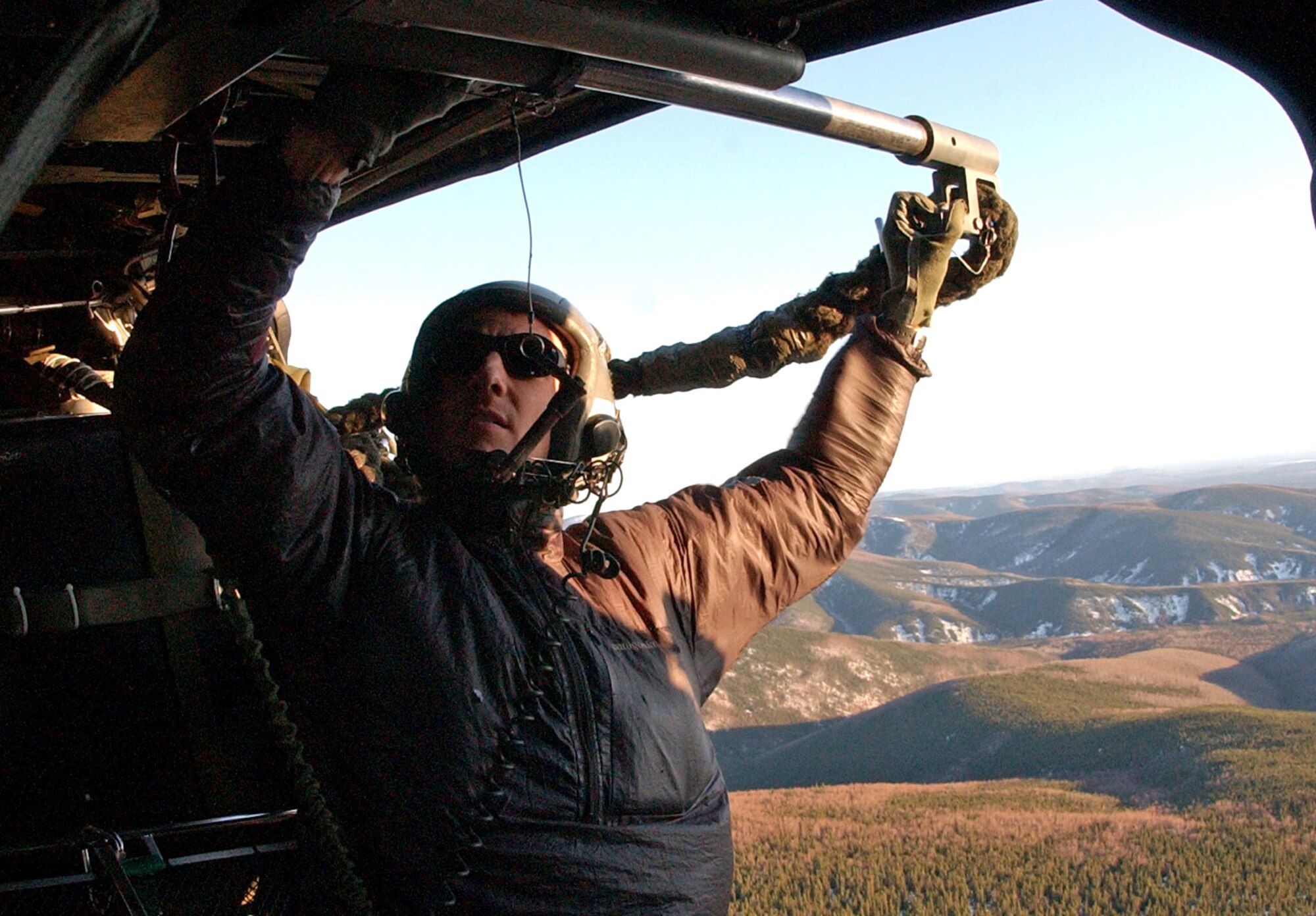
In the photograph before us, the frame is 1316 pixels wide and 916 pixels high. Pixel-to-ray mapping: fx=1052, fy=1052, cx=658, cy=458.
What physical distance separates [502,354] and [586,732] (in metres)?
0.88

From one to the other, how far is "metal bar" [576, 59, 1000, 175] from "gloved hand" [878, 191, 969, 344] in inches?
4.6

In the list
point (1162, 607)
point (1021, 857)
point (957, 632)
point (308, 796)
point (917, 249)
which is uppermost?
point (917, 249)

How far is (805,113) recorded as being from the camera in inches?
80.8

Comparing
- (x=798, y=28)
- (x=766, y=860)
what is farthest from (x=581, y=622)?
(x=766, y=860)

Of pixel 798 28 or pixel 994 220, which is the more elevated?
pixel 798 28

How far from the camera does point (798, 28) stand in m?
1.96

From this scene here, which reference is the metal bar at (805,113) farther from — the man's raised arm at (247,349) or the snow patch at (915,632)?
the snow patch at (915,632)

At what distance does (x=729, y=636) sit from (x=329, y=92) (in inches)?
58.2

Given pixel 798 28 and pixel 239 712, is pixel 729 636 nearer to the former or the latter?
pixel 239 712

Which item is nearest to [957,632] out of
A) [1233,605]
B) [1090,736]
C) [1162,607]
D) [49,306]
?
[1162,607]

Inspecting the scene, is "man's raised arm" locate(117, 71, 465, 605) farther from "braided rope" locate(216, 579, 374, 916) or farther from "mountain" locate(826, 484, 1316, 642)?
"mountain" locate(826, 484, 1316, 642)

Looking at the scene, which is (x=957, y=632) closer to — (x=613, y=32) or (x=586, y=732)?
(x=586, y=732)

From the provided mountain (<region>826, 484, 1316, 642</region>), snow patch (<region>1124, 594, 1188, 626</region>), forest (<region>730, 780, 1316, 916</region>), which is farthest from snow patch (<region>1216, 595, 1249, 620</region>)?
forest (<region>730, 780, 1316, 916</region>)

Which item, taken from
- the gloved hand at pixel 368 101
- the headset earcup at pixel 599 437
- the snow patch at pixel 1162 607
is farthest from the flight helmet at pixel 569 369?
the snow patch at pixel 1162 607
